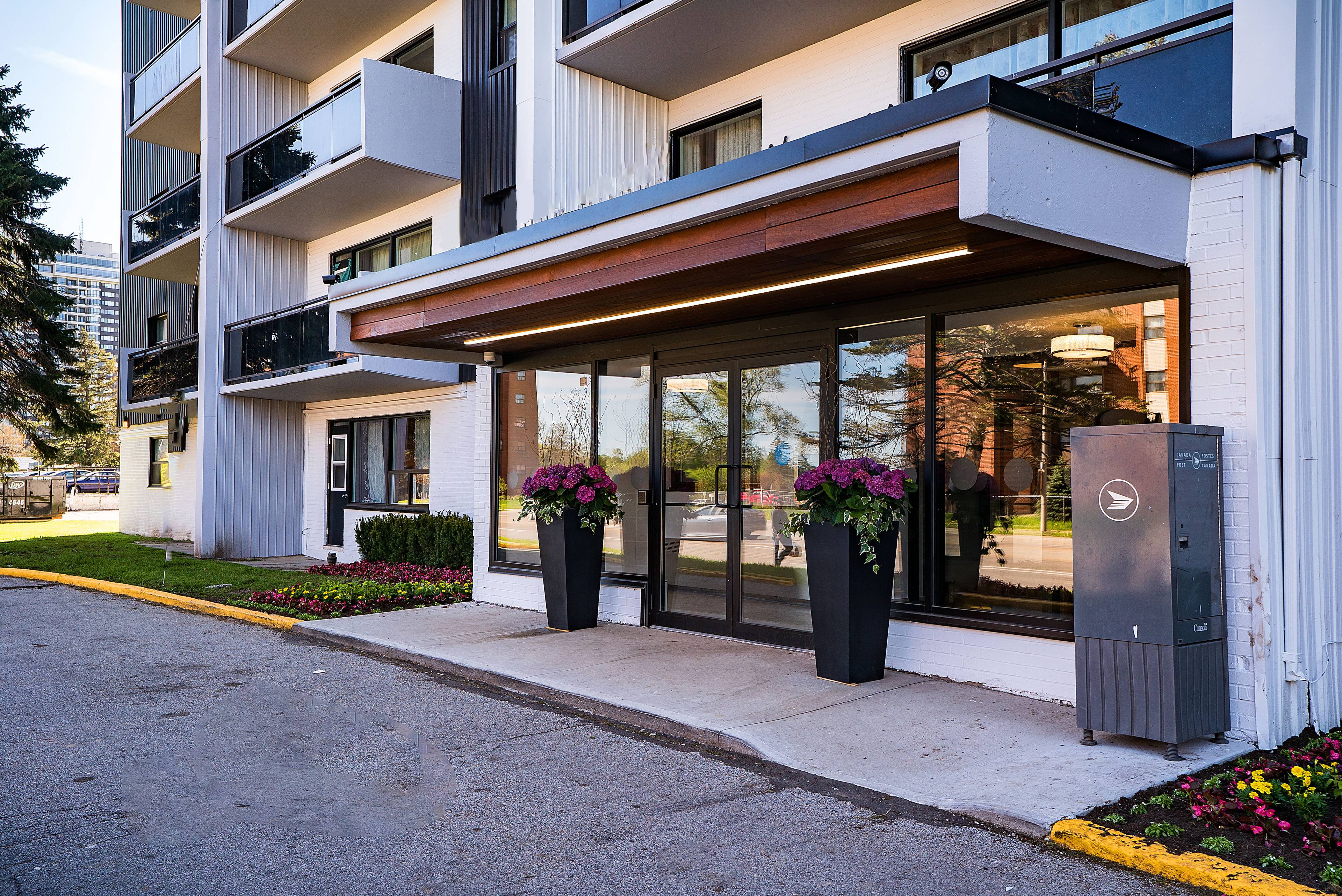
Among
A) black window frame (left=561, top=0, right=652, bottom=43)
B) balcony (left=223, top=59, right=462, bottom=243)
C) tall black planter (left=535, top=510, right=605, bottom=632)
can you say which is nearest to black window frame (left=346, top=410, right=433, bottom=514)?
balcony (left=223, top=59, right=462, bottom=243)

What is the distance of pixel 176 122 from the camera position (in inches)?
855

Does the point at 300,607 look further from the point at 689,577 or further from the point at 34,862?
the point at 34,862

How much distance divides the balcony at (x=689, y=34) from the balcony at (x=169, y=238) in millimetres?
11581

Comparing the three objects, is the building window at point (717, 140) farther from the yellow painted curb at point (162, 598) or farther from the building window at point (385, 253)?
the yellow painted curb at point (162, 598)

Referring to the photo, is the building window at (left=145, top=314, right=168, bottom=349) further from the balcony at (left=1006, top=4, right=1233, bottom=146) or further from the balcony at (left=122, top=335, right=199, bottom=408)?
the balcony at (left=1006, top=4, right=1233, bottom=146)

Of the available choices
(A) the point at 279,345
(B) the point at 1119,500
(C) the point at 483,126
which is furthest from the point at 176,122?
(B) the point at 1119,500

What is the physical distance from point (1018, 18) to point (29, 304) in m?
23.3

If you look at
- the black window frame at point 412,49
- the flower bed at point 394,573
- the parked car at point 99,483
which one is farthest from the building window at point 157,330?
the parked car at point 99,483

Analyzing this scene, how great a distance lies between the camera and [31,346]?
2403 centimetres

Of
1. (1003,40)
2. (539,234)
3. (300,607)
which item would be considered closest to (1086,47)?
(1003,40)

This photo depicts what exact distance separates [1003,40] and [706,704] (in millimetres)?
6322

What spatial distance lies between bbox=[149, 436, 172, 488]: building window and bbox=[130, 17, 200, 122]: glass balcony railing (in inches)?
304

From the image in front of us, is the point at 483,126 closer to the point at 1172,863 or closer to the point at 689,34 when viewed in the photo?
the point at 689,34

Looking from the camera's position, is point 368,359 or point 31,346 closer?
point 368,359
